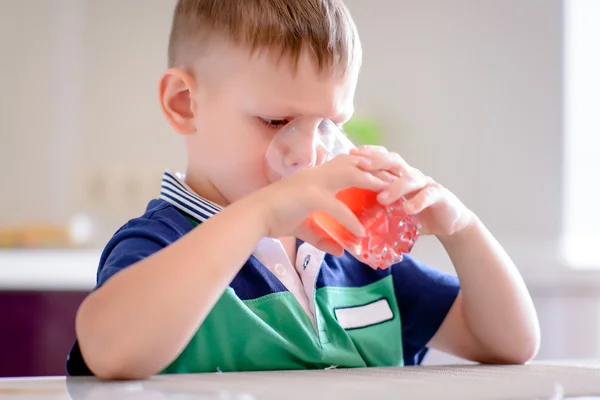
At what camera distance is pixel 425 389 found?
2.22ft

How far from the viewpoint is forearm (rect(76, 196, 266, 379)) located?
29.1 inches

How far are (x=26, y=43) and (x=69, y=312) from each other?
1.12 meters

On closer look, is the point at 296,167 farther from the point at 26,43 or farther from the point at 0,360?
the point at 26,43

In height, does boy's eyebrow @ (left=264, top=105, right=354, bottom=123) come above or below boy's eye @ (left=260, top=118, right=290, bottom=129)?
above

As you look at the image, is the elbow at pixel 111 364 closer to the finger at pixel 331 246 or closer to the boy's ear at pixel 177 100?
the finger at pixel 331 246

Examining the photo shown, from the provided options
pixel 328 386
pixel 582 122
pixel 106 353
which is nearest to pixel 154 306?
pixel 106 353

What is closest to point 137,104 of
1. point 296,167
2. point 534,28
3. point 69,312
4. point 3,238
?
point 3,238

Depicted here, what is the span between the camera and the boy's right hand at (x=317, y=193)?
0.81 metres

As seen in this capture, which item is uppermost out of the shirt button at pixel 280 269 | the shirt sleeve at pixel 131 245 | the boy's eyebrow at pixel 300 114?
the boy's eyebrow at pixel 300 114

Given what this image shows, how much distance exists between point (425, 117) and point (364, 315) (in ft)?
6.17

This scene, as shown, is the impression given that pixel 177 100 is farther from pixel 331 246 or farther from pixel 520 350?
pixel 520 350

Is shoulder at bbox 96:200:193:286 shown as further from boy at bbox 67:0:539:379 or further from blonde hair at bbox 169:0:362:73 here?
blonde hair at bbox 169:0:362:73

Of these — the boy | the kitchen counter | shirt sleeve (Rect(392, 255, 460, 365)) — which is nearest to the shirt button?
the boy

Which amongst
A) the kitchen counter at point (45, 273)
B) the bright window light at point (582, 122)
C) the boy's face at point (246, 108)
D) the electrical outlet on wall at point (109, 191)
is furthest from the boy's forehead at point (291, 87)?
the bright window light at point (582, 122)
